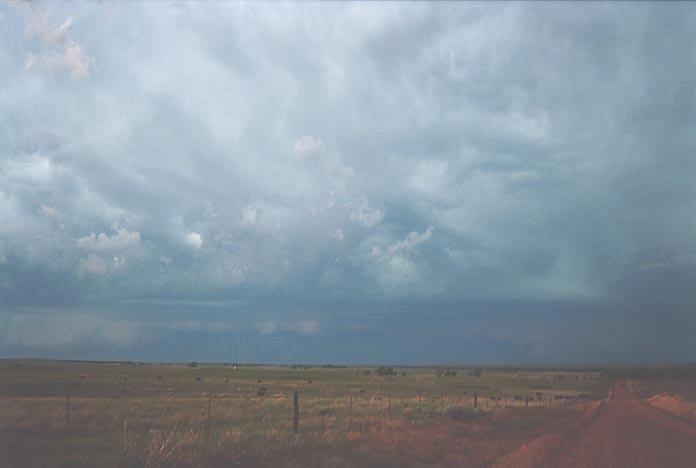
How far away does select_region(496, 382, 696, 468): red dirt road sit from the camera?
16.5 metres

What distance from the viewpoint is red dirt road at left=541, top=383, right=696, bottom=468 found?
16.7 m

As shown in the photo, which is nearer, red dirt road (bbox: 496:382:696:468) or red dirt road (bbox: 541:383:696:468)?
red dirt road (bbox: 496:382:696:468)

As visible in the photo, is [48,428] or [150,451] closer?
[150,451]

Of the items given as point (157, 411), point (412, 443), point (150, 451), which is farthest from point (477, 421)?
point (150, 451)

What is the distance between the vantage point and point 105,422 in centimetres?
2733

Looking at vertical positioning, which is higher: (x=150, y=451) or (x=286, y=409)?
(x=150, y=451)

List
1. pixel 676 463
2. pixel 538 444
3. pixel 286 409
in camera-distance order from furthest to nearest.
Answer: pixel 286 409 < pixel 538 444 < pixel 676 463

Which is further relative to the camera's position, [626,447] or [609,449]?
[626,447]

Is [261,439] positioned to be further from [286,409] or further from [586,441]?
[286,409]

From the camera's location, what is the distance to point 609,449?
19656 millimetres

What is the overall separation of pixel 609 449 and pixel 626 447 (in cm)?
118

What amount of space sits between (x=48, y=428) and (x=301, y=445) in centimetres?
1064

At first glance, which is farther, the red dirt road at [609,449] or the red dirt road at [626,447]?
the red dirt road at [626,447]

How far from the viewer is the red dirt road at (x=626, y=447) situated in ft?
54.9
